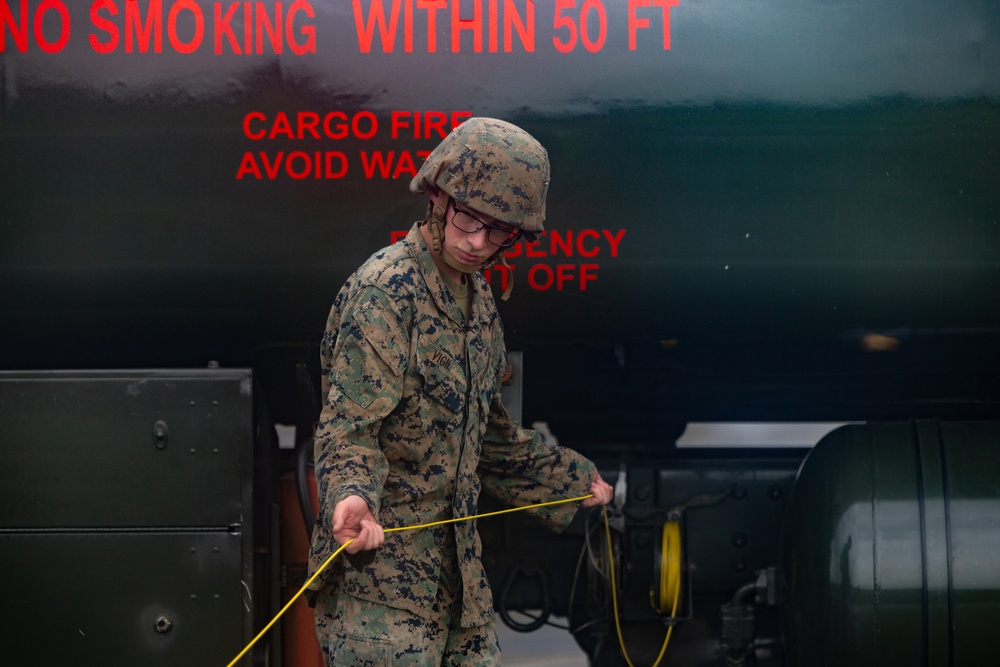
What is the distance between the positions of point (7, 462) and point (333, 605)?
98 cm

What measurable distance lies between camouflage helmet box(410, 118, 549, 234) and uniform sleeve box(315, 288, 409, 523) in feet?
0.84

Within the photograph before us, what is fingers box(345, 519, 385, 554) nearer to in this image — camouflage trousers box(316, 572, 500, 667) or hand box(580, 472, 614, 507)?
camouflage trousers box(316, 572, 500, 667)

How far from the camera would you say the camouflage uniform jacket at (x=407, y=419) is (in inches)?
92.4

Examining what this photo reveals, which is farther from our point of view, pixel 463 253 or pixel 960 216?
pixel 960 216

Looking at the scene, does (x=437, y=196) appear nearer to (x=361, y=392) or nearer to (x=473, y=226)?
(x=473, y=226)

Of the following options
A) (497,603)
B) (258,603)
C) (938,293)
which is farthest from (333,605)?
(938,293)

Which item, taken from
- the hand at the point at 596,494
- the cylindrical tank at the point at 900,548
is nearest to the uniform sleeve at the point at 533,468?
the hand at the point at 596,494

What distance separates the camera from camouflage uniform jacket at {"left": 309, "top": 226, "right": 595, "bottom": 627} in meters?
2.35

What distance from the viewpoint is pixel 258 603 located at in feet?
10.1

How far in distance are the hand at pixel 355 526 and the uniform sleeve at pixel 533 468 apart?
1.74ft

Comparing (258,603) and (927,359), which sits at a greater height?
(927,359)

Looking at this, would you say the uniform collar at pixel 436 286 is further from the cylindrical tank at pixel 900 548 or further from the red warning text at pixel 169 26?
the cylindrical tank at pixel 900 548

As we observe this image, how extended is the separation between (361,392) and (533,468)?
0.53m

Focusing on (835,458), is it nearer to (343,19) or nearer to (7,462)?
(343,19)
